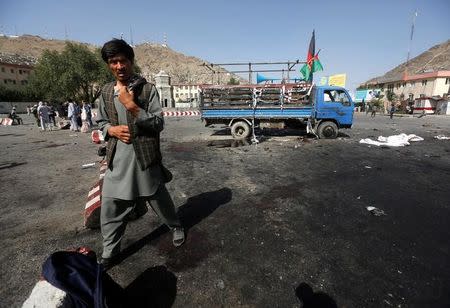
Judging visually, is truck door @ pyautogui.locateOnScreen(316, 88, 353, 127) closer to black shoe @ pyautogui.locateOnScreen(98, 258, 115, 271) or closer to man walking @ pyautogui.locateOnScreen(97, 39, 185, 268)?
man walking @ pyautogui.locateOnScreen(97, 39, 185, 268)

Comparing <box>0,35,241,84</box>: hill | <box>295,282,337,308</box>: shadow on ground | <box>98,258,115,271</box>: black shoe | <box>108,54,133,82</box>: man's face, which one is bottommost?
<box>295,282,337,308</box>: shadow on ground

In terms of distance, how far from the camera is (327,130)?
11.2 m

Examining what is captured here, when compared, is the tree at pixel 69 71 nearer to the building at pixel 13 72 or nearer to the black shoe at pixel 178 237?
the building at pixel 13 72

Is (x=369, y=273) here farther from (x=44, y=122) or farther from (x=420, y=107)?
(x=420, y=107)

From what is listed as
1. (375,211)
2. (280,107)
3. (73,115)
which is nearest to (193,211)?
(375,211)

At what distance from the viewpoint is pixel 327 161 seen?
7.32 metres

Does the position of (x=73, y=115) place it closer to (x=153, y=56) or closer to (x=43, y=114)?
(x=43, y=114)

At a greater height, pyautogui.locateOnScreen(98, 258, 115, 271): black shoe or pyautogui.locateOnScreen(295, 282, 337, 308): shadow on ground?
pyautogui.locateOnScreen(98, 258, 115, 271): black shoe

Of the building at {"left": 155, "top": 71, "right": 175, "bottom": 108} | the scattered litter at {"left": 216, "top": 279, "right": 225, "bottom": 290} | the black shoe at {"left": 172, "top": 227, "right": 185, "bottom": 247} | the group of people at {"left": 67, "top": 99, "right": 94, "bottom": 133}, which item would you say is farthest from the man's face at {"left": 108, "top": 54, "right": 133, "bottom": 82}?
the building at {"left": 155, "top": 71, "right": 175, "bottom": 108}

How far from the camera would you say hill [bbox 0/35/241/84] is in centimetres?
14138

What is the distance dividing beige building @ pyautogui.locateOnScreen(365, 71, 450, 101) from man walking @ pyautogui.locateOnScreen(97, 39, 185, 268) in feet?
162

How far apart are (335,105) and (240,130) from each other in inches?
165

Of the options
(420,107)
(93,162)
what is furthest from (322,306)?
(420,107)

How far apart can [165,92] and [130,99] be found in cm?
6907
